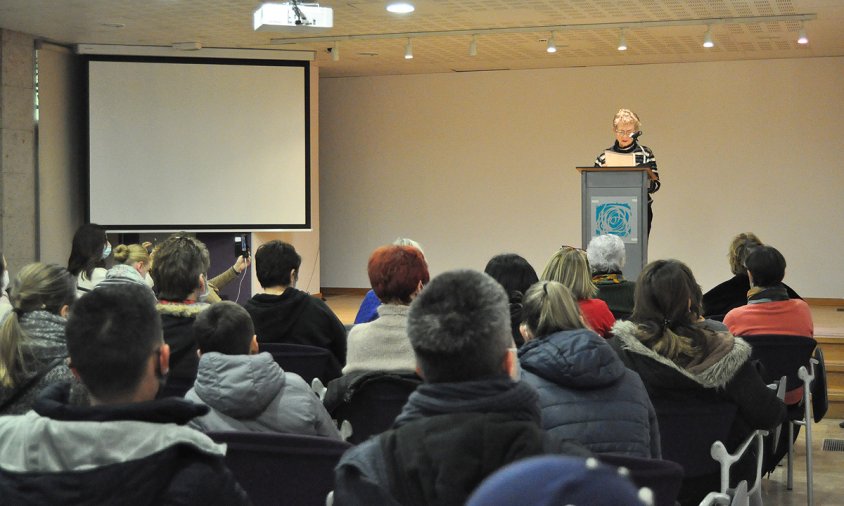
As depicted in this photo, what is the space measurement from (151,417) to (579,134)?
11.2 metres

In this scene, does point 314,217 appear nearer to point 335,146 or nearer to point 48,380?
point 335,146

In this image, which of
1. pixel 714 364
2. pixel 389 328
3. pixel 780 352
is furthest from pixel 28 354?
pixel 780 352

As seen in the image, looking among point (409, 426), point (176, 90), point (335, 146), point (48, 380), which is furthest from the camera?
point (335, 146)

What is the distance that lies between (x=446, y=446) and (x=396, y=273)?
2108 mm

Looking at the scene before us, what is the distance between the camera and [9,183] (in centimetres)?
970

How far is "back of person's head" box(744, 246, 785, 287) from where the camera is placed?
4.71 meters

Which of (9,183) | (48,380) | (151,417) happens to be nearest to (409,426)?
(151,417)

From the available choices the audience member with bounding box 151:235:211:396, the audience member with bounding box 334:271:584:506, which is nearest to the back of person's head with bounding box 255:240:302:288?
the audience member with bounding box 151:235:211:396

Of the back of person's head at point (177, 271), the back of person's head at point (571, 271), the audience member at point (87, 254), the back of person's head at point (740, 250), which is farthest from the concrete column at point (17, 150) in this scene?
the back of person's head at point (571, 271)

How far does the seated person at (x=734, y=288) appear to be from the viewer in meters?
5.52

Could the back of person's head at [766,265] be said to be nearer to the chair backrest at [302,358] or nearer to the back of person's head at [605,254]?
the back of person's head at [605,254]

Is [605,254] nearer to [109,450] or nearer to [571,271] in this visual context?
[571,271]

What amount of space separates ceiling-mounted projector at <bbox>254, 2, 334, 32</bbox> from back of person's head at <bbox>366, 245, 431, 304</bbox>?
3883mm

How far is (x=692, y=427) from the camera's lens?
10.9 feet
